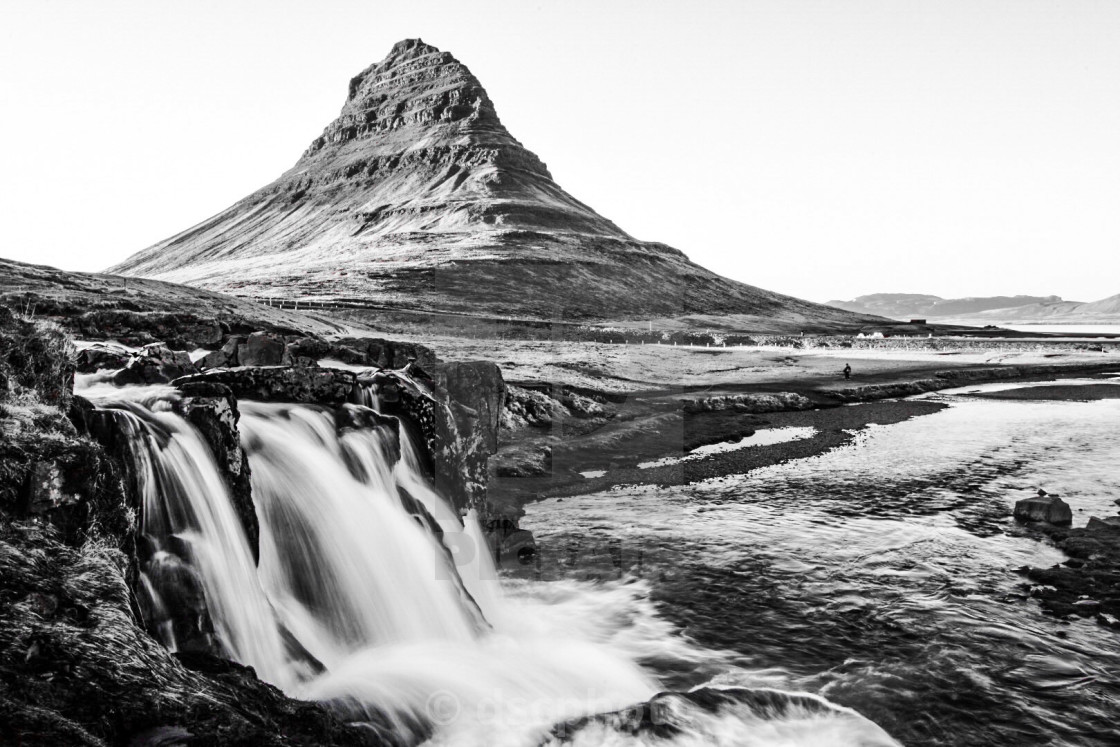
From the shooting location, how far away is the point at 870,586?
48.3 feet

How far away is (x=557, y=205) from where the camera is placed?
175m

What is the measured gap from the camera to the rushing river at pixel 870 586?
1044cm

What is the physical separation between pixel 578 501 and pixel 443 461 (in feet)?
20.1

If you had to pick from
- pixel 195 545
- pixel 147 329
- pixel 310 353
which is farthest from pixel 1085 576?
pixel 147 329

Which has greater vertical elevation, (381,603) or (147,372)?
(147,372)

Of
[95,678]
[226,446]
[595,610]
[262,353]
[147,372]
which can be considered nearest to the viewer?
[95,678]

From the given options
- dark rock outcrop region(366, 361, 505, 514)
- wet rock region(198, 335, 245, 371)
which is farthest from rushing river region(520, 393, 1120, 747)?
wet rock region(198, 335, 245, 371)

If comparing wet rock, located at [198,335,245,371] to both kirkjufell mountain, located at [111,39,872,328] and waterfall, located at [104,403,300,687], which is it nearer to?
waterfall, located at [104,403,300,687]

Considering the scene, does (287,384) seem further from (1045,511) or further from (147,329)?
(1045,511)

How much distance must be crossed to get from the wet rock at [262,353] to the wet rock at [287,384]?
16.6 feet

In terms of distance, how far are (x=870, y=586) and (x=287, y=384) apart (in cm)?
1301

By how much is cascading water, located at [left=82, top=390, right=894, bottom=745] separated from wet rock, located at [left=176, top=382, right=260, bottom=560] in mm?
170

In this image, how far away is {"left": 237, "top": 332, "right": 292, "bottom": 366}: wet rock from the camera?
20391 mm

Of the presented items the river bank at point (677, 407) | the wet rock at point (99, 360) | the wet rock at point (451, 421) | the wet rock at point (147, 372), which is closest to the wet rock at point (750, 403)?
the river bank at point (677, 407)
